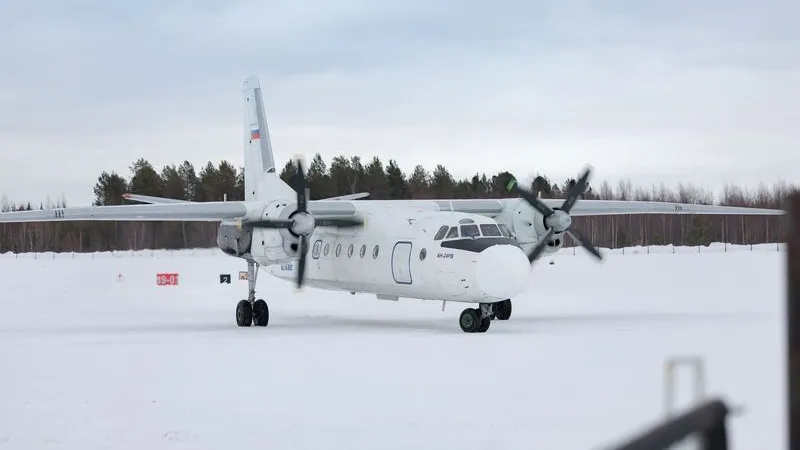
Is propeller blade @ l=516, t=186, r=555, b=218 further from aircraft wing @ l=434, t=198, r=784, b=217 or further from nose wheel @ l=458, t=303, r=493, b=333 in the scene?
nose wheel @ l=458, t=303, r=493, b=333

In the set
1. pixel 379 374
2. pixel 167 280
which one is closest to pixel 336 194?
pixel 167 280

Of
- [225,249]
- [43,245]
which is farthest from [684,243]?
[225,249]

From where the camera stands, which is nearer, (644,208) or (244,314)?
(244,314)

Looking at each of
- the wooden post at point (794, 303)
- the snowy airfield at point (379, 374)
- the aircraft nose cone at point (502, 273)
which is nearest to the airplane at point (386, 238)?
the aircraft nose cone at point (502, 273)

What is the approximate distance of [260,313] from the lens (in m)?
22.0

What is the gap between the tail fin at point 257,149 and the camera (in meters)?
24.5

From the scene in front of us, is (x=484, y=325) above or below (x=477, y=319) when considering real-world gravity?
below

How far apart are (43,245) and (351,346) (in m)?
70.2

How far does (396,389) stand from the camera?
11477mm

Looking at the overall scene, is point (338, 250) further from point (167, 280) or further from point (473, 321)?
point (167, 280)

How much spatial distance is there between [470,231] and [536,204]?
3384mm

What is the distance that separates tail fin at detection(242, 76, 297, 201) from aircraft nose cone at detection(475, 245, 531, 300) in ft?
24.6

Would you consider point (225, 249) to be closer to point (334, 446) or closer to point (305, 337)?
point (305, 337)

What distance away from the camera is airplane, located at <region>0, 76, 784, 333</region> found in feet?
61.1
